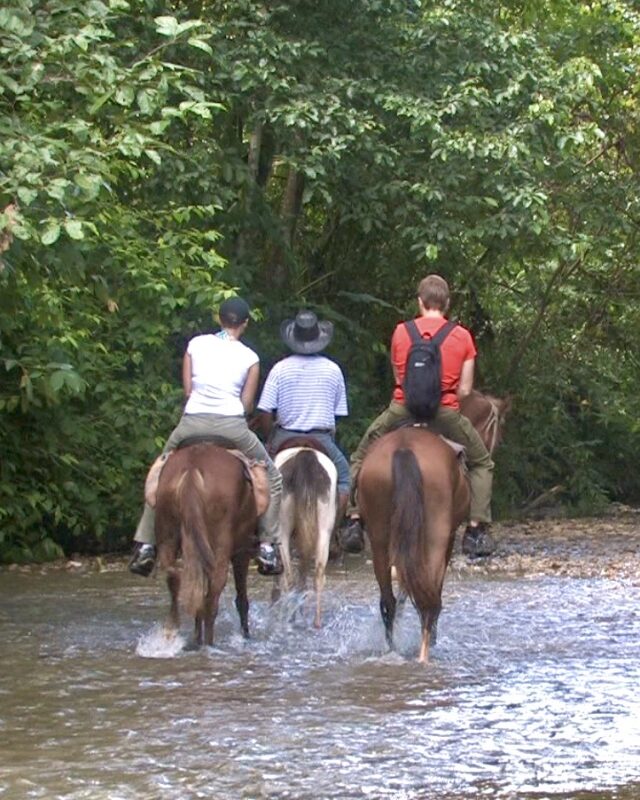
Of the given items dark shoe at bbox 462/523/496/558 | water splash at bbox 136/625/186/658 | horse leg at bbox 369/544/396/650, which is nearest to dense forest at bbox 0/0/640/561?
water splash at bbox 136/625/186/658

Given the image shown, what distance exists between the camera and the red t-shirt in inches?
453

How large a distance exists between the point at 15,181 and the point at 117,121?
1705 millimetres

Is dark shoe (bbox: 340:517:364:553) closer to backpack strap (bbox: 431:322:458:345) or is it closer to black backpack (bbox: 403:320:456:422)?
black backpack (bbox: 403:320:456:422)

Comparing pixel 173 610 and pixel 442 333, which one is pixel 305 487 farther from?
pixel 442 333

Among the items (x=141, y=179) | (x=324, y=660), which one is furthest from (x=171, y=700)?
(x=141, y=179)

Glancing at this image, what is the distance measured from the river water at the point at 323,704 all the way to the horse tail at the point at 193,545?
0.43 meters

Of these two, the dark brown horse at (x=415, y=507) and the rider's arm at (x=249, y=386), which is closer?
the dark brown horse at (x=415, y=507)

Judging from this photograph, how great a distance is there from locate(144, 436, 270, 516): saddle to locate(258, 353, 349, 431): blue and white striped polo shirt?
5.35 feet

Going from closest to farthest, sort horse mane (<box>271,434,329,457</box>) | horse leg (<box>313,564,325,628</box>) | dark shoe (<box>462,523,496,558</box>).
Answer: dark shoe (<box>462,523,496,558</box>)
horse leg (<box>313,564,325,628</box>)
horse mane (<box>271,434,329,457</box>)

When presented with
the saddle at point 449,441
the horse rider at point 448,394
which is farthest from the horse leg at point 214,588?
the saddle at point 449,441

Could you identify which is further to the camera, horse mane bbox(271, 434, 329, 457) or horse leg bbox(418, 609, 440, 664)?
horse mane bbox(271, 434, 329, 457)

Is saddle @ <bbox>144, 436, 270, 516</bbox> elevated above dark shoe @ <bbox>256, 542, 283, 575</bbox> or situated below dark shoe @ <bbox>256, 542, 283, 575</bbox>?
above

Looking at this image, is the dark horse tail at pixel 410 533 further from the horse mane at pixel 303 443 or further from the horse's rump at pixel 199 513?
the horse mane at pixel 303 443

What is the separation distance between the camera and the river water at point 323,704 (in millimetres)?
7336
